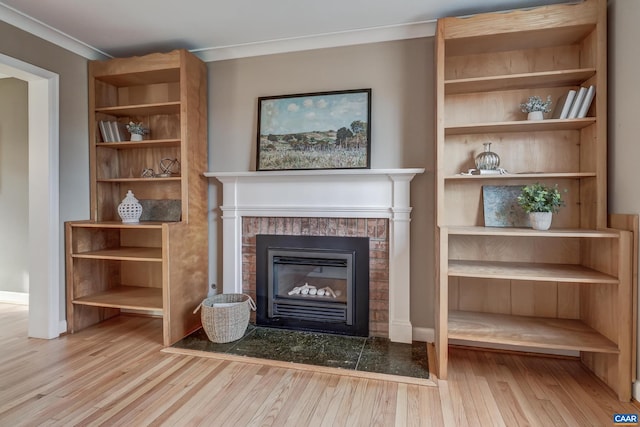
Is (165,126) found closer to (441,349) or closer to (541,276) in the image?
(441,349)

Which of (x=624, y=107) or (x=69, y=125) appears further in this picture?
(x=69, y=125)

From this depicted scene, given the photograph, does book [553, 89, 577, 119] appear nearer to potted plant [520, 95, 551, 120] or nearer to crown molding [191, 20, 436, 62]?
potted plant [520, 95, 551, 120]

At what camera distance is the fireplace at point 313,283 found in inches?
104

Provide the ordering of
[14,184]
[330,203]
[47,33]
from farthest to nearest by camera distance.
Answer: [14,184] → [330,203] → [47,33]

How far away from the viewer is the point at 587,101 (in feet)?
6.82

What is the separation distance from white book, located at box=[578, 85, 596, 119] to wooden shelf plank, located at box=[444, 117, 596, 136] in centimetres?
5

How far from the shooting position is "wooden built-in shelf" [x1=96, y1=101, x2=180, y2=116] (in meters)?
2.81

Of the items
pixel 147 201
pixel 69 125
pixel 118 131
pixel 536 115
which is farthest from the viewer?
pixel 147 201

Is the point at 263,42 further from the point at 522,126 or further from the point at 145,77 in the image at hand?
the point at 522,126

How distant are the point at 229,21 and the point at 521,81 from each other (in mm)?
2019

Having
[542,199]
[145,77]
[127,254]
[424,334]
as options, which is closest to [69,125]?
[145,77]

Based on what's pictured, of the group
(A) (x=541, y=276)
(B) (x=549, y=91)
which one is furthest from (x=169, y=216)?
(B) (x=549, y=91)

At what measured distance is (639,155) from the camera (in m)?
1.79

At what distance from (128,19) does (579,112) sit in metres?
3.03
